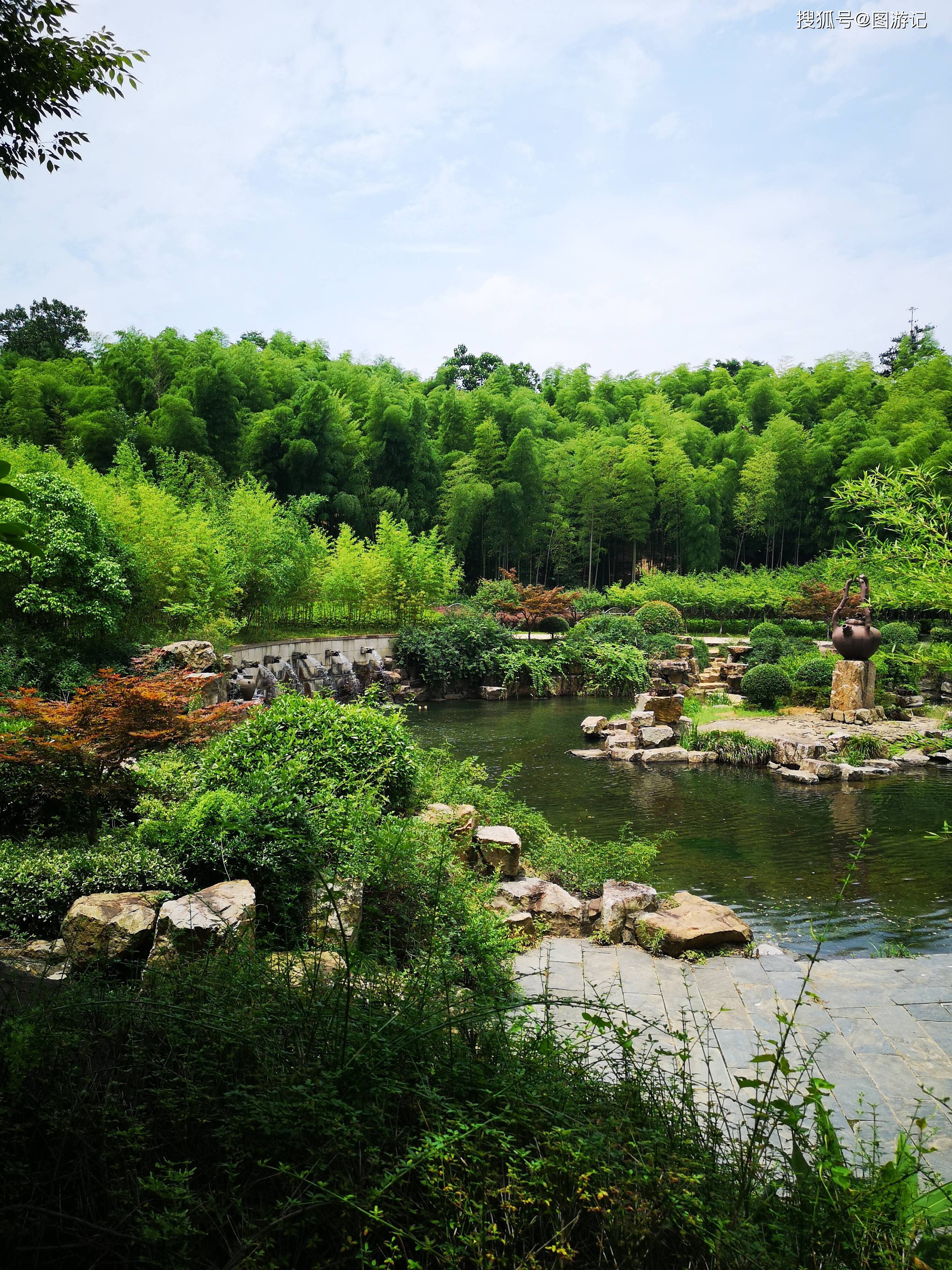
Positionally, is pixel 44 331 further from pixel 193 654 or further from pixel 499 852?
pixel 499 852

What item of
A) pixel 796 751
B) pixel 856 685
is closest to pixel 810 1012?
pixel 796 751

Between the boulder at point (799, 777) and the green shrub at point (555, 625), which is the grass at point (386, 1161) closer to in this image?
the boulder at point (799, 777)

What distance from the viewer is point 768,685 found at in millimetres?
11352

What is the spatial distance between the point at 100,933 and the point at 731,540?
2662 cm

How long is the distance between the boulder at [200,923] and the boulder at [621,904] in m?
1.94

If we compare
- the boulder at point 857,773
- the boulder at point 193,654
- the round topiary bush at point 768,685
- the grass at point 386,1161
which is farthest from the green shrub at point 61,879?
the round topiary bush at point 768,685

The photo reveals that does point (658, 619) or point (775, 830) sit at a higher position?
point (658, 619)

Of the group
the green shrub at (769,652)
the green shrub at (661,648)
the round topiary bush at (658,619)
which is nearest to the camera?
the green shrub at (769,652)

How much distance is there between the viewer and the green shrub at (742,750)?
28.8 feet

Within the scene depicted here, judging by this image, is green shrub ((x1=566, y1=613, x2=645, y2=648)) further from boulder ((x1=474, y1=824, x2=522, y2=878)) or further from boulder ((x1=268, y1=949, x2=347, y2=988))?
boulder ((x1=268, y1=949, x2=347, y2=988))

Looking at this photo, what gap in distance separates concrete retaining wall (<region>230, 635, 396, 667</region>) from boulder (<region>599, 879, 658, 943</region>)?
818cm

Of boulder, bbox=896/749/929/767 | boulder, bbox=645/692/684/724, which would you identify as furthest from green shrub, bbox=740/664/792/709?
boulder, bbox=896/749/929/767

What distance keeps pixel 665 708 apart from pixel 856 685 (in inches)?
98.1

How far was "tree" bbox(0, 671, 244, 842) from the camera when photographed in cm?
364
